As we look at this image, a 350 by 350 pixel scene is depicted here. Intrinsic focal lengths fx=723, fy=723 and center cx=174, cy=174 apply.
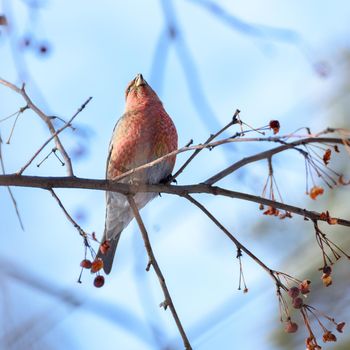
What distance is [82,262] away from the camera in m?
2.85

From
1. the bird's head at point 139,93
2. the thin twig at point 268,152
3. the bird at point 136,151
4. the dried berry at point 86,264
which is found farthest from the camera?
the bird's head at point 139,93

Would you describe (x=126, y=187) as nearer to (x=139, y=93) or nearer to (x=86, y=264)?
(x=86, y=264)

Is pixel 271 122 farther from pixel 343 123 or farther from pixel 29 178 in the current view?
pixel 343 123

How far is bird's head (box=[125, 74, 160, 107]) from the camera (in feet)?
15.3

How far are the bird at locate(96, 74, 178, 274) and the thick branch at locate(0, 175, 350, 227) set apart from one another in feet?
3.11

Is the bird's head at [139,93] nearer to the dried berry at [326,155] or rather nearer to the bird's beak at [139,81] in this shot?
the bird's beak at [139,81]

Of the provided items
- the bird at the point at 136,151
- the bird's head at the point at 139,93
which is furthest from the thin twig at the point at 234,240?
the bird's head at the point at 139,93

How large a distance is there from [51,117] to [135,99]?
5.94 feet

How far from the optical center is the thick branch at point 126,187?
103 inches

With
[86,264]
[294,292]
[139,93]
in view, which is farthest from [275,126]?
[139,93]

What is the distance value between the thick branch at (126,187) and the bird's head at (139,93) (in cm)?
180

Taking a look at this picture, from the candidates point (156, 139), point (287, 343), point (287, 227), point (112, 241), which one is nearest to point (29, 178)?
point (156, 139)

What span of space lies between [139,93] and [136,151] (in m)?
0.72

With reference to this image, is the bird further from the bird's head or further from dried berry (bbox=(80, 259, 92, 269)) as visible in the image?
dried berry (bbox=(80, 259, 92, 269))
